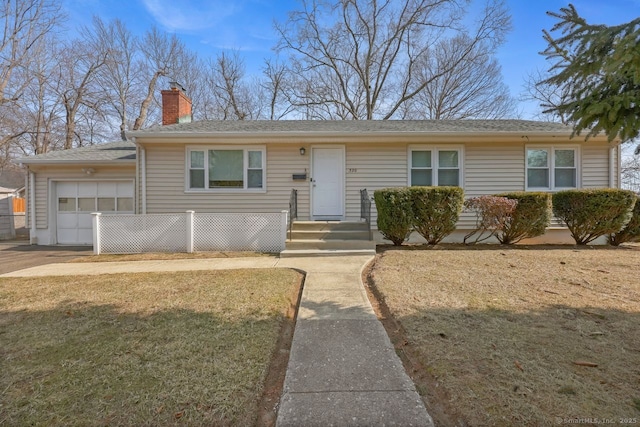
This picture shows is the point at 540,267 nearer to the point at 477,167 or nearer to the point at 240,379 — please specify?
the point at 477,167

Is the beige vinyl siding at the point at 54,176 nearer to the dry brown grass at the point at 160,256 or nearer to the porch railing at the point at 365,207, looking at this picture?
the dry brown grass at the point at 160,256

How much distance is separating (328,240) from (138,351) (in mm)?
5511

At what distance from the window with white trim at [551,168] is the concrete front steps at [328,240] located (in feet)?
18.6

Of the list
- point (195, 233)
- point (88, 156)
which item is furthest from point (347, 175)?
point (88, 156)

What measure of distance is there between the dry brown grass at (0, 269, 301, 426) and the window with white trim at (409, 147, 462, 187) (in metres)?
6.20

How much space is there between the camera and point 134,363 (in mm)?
2564

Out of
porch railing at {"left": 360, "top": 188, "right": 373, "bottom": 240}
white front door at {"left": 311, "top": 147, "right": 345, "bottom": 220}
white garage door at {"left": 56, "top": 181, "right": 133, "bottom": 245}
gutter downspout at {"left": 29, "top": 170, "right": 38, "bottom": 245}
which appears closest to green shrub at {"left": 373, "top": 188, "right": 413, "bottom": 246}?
porch railing at {"left": 360, "top": 188, "right": 373, "bottom": 240}

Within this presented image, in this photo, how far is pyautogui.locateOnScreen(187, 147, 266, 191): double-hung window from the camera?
30.8ft

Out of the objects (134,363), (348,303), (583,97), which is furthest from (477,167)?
(134,363)

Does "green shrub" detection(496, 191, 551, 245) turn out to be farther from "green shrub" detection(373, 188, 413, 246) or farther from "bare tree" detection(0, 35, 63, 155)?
"bare tree" detection(0, 35, 63, 155)

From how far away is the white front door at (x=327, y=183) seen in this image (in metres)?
9.39

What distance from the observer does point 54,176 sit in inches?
407

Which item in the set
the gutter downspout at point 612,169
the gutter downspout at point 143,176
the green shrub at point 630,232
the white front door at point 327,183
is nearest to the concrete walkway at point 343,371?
the white front door at point 327,183

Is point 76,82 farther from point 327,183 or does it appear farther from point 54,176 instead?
point 327,183
